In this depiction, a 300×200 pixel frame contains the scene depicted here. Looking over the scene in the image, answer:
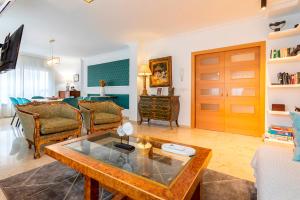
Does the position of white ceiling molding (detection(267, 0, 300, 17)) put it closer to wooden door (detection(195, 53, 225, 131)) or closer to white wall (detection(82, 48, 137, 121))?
wooden door (detection(195, 53, 225, 131))

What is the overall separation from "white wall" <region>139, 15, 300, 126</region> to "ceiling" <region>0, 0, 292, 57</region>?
247 mm

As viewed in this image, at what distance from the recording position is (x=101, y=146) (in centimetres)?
180

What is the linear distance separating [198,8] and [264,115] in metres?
2.63

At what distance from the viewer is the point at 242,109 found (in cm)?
389

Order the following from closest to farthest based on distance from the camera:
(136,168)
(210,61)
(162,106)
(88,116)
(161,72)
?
(136,168) < (88,116) < (210,61) < (162,106) < (161,72)

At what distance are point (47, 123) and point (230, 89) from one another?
3.92 metres

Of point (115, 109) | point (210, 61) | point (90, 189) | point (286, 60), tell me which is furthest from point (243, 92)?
point (90, 189)

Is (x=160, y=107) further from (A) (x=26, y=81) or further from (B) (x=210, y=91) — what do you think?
(A) (x=26, y=81)

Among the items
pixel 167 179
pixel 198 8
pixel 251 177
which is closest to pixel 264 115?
pixel 251 177

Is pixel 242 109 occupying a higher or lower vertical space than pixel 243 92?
lower

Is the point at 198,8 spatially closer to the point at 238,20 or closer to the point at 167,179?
the point at 238,20

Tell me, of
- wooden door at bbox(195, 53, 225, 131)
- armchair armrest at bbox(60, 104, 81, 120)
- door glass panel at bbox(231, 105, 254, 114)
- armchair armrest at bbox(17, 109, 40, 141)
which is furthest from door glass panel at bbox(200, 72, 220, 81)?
armchair armrest at bbox(17, 109, 40, 141)

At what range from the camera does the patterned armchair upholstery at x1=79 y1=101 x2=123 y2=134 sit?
3256 millimetres

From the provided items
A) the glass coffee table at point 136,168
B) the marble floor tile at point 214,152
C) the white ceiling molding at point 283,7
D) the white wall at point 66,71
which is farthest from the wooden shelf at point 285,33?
the white wall at point 66,71
